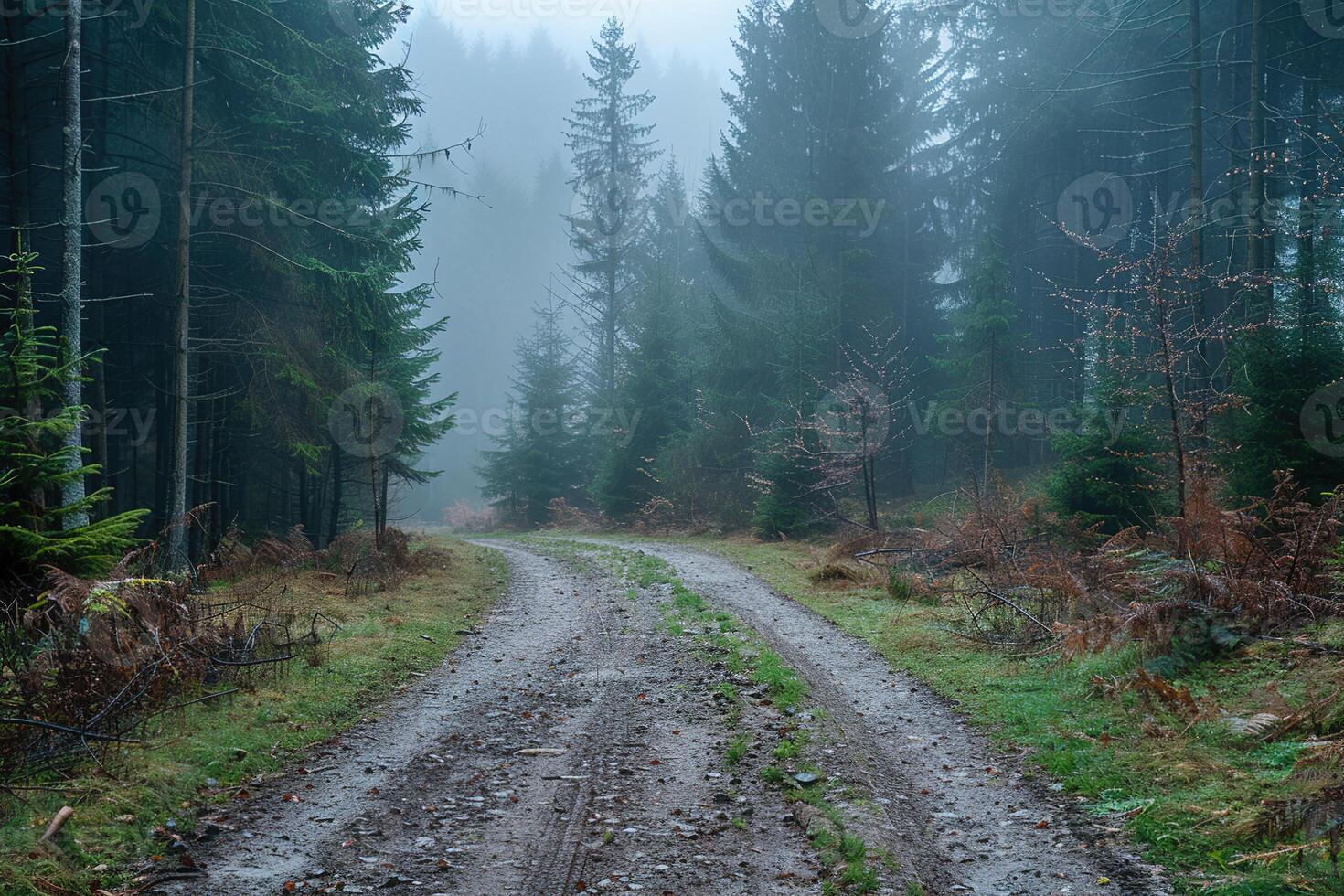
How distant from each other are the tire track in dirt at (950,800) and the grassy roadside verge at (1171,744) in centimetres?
22

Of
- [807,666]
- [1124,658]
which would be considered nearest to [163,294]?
[807,666]

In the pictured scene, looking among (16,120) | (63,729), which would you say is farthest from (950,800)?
(16,120)

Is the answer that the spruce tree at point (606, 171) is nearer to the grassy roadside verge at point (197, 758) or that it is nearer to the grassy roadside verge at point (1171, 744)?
the grassy roadside verge at point (197, 758)

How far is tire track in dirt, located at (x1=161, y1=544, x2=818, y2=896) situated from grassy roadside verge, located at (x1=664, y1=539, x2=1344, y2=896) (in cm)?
208

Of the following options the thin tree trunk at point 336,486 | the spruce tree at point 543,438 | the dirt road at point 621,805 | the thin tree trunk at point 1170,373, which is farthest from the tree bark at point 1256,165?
the spruce tree at point 543,438

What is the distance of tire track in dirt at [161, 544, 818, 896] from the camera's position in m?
4.26

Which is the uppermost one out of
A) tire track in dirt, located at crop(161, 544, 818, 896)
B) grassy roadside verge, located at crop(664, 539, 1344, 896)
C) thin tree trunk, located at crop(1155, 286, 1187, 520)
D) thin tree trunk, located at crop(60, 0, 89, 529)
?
thin tree trunk, located at crop(60, 0, 89, 529)

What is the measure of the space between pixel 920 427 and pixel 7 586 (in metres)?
25.2

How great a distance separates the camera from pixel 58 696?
17.7ft

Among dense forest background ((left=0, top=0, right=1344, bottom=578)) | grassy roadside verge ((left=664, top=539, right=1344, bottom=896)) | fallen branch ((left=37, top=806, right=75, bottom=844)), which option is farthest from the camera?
dense forest background ((left=0, top=0, right=1344, bottom=578))

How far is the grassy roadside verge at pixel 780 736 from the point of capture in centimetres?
437

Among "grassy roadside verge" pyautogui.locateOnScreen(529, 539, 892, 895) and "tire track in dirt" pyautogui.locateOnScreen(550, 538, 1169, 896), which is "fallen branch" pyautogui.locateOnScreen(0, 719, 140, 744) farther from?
"tire track in dirt" pyautogui.locateOnScreen(550, 538, 1169, 896)

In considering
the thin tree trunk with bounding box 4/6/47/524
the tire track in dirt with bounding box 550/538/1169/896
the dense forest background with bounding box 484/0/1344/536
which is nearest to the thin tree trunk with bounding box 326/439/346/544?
the thin tree trunk with bounding box 4/6/47/524

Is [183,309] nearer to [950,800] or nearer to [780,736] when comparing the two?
[780,736]
